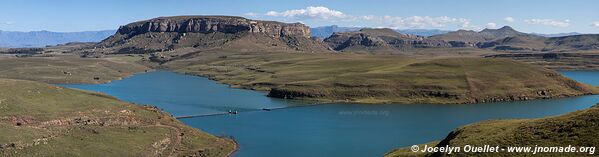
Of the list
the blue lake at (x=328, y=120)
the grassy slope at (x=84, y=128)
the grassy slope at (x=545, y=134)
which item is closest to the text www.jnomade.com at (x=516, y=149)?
the grassy slope at (x=545, y=134)

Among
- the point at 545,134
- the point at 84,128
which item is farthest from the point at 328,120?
the point at 545,134

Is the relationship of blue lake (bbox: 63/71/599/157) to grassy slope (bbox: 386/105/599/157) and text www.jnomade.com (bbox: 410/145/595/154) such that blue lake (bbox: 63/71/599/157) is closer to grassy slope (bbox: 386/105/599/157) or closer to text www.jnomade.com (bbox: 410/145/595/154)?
grassy slope (bbox: 386/105/599/157)

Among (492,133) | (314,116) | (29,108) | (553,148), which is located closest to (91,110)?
(29,108)

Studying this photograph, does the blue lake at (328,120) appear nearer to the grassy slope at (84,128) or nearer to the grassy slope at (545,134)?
the grassy slope at (84,128)

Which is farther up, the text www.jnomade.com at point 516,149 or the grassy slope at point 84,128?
the text www.jnomade.com at point 516,149

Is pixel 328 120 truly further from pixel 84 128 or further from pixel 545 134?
pixel 545 134

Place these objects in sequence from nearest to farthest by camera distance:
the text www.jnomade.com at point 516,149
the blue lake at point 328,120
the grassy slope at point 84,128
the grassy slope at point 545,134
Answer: the text www.jnomade.com at point 516,149, the grassy slope at point 545,134, the grassy slope at point 84,128, the blue lake at point 328,120

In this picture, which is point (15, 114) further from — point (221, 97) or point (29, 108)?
point (221, 97)
